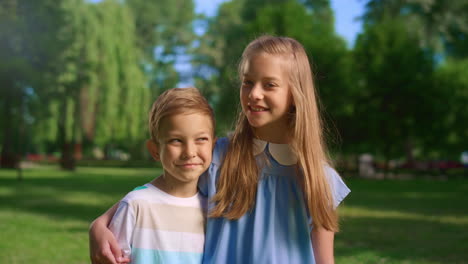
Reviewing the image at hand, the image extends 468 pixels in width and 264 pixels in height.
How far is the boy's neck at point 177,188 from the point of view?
2346 mm

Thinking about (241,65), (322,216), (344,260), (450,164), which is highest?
(241,65)

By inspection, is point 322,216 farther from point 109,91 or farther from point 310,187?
point 109,91

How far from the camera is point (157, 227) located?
2.25 m

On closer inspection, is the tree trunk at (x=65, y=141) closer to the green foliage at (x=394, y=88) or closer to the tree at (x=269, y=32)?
the tree at (x=269, y=32)

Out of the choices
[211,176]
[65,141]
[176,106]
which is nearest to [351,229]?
[211,176]

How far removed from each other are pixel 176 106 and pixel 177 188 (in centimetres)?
39

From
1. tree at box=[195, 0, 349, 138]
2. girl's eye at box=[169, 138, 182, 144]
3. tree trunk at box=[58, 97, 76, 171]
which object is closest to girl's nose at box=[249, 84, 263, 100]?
girl's eye at box=[169, 138, 182, 144]

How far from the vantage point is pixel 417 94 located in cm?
2612

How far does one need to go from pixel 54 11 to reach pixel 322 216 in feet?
54.2

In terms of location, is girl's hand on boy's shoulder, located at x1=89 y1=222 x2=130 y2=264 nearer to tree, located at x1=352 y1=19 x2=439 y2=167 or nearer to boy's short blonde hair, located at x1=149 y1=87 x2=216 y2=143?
boy's short blonde hair, located at x1=149 y1=87 x2=216 y2=143

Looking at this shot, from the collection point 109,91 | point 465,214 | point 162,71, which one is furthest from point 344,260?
point 162,71

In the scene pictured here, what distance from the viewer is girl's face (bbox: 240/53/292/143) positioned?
2320 millimetres

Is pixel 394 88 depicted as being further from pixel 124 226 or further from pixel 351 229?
pixel 124 226

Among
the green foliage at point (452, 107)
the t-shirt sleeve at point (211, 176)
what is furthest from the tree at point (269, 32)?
the t-shirt sleeve at point (211, 176)
